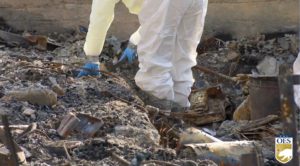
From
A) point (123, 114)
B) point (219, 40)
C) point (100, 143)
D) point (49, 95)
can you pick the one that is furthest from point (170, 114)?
point (219, 40)

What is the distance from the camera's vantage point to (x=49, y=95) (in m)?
4.79

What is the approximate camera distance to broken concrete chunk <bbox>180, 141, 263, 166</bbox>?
153 inches

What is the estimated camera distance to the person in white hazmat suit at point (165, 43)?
16.7ft

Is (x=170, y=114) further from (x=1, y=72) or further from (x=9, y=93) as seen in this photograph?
(x=1, y=72)

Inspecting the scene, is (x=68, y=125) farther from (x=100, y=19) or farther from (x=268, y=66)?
(x=268, y=66)

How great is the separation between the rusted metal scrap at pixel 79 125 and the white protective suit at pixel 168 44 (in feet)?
3.20

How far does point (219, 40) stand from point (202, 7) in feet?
8.72

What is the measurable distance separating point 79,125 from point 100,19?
4.60ft

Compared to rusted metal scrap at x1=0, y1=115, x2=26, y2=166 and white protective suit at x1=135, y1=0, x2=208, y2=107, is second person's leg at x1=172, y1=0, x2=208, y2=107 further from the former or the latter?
rusted metal scrap at x1=0, y1=115, x2=26, y2=166

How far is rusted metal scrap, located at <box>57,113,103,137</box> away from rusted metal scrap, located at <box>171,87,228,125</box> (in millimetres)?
1384

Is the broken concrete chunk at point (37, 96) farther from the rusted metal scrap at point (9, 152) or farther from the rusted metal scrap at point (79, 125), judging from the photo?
the rusted metal scrap at point (9, 152)

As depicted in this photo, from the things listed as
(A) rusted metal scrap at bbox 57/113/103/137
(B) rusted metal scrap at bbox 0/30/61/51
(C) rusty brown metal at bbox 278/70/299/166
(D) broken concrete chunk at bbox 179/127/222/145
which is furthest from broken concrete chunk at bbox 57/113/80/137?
(B) rusted metal scrap at bbox 0/30/61/51

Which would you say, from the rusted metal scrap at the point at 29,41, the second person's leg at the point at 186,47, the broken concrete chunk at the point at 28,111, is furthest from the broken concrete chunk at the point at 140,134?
the rusted metal scrap at the point at 29,41

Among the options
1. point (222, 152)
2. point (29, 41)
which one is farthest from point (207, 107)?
point (29, 41)
